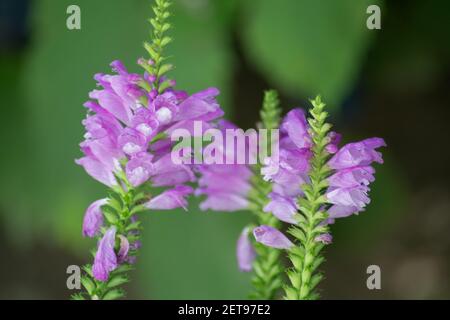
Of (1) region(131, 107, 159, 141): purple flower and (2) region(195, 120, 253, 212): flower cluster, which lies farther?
(2) region(195, 120, 253, 212): flower cluster

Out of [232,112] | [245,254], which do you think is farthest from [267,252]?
[232,112]

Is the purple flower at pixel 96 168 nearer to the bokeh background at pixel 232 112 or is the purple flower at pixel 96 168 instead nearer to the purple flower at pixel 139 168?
the purple flower at pixel 139 168

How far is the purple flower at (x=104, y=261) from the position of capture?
0.41 metres

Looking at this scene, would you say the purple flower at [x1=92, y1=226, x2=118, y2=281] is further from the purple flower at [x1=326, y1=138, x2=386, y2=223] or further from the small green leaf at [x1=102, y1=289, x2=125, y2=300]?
the purple flower at [x1=326, y1=138, x2=386, y2=223]

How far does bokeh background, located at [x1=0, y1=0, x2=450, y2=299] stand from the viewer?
1091 mm

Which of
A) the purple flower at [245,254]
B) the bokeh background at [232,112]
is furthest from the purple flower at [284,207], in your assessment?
the bokeh background at [232,112]

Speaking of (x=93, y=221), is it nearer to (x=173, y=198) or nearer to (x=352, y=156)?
(x=173, y=198)

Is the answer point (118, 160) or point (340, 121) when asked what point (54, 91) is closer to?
point (340, 121)

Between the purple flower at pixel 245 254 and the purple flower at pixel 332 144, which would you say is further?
the purple flower at pixel 245 254

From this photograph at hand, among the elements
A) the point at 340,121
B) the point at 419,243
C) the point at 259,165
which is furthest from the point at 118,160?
the point at 419,243

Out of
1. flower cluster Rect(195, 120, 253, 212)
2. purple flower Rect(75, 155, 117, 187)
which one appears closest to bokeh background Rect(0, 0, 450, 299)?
flower cluster Rect(195, 120, 253, 212)

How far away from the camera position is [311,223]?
1.35ft

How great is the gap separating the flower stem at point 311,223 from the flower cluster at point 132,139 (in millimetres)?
75

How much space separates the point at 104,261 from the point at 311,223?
0.38ft
